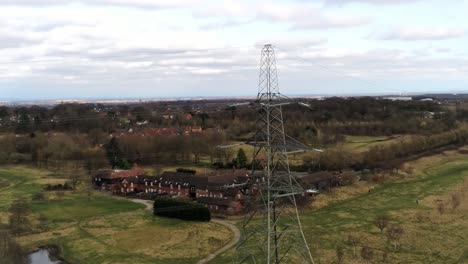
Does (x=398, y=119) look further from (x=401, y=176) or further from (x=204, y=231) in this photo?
(x=204, y=231)

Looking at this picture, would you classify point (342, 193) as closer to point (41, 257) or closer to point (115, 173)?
point (115, 173)

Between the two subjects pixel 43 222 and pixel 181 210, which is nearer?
pixel 43 222

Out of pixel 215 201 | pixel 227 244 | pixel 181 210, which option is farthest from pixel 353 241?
pixel 215 201

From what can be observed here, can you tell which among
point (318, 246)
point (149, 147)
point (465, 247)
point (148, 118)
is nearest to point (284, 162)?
point (318, 246)

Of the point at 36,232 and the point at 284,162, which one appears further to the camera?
the point at 36,232

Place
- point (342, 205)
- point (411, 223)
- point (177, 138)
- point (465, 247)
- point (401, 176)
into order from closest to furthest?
point (465, 247) < point (411, 223) < point (342, 205) < point (401, 176) < point (177, 138)

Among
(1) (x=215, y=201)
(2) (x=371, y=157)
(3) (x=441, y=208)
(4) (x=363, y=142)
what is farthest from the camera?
(4) (x=363, y=142)
